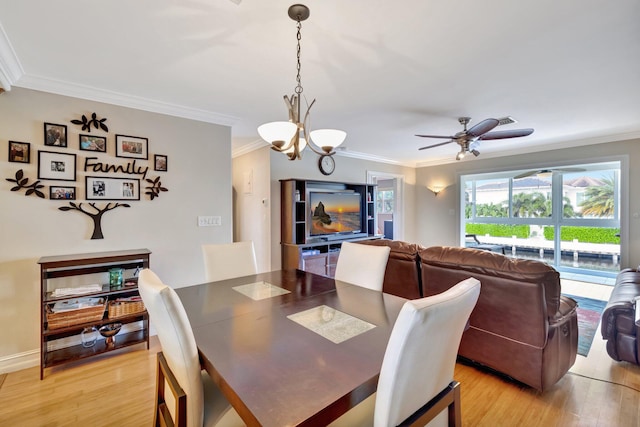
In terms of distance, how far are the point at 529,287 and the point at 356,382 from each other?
4.89ft

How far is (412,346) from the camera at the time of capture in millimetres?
890

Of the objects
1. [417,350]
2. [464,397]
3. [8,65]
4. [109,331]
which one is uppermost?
[8,65]

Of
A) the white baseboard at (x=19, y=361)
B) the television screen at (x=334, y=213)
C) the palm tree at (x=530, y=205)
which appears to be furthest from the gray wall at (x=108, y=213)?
the palm tree at (x=530, y=205)

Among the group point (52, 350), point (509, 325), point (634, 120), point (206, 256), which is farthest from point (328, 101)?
point (634, 120)

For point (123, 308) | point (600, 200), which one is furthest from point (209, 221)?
point (600, 200)

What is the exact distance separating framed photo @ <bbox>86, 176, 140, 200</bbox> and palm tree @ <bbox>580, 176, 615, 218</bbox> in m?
6.77

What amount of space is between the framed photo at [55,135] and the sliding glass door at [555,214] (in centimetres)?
653

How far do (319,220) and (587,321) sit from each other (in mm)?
3588

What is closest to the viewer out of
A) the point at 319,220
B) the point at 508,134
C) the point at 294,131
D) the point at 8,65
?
the point at 294,131

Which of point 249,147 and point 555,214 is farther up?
point 249,147

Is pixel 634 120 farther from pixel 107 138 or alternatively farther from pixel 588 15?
pixel 107 138

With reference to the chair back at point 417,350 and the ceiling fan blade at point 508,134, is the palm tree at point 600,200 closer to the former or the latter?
the ceiling fan blade at point 508,134

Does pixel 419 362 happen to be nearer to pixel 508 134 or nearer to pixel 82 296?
pixel 82 296

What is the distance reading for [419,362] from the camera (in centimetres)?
95
